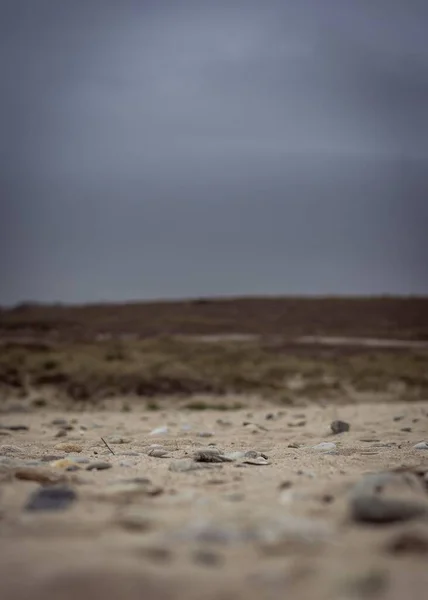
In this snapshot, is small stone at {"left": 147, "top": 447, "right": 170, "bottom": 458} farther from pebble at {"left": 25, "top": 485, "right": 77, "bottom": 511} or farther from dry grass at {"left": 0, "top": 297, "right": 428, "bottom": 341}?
dry grass at {"left": 0, "top": 297, "right": 428, "bottom": 341}

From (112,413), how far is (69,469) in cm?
772

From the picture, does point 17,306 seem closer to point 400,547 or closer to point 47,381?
point 47,381

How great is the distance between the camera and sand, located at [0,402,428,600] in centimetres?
197

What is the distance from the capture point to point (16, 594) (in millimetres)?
1939

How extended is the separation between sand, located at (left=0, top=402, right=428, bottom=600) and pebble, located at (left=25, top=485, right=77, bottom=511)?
0.13 feet

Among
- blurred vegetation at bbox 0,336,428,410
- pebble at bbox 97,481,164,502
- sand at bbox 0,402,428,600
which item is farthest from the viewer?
blurred vegetation at bbox 0,336,428,410

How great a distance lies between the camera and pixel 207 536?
7.97ft

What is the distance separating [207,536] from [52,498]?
2.80 feet

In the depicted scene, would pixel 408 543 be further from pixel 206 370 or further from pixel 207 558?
pixel 206 370

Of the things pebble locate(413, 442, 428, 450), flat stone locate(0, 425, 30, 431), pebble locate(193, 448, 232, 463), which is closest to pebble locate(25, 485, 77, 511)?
pebble locate(193, 448, 232, 463)

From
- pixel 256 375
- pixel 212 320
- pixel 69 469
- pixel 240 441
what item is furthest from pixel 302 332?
pixel 69 469

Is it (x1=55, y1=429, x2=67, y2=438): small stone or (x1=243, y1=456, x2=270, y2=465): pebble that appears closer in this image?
(x1=243, y1=456, x2=270, y2=465): pebble

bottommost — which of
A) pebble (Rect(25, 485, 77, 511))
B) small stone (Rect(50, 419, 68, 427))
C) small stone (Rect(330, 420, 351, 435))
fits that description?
small stone (Rect(50, 419, 68, 427))

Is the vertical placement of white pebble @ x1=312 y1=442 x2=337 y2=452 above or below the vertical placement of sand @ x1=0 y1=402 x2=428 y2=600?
below
